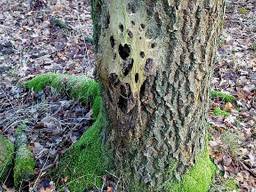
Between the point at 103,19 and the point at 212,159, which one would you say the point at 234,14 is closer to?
the point at 212,159

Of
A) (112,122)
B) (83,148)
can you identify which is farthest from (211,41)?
(83,148)

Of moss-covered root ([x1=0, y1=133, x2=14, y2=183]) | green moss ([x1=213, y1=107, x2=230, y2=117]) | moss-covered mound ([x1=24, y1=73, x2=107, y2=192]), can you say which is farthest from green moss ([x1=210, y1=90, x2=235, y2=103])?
moss-covered root ([x1=0, y1=133, x2=14, y2=183])

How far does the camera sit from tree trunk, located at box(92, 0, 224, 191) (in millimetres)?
2566

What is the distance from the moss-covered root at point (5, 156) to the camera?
3.37 m

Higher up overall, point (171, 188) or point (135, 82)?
point (135, 82)

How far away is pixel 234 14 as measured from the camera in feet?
27.5

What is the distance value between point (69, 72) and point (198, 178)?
3.36m

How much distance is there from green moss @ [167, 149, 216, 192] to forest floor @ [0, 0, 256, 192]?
13 cm

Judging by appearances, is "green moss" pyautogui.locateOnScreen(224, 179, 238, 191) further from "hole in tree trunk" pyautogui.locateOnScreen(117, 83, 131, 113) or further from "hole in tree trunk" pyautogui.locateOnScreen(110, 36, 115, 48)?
"hole in tree trunk" pyautogui.locateOnScreen(110, 36, 115, 48)

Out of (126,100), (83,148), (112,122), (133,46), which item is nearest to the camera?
(133,46)

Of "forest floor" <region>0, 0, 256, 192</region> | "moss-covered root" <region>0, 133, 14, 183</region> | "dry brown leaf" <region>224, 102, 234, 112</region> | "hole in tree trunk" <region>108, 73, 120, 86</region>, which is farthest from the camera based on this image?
"dry brown leaf" <region>224, 102, 234, 112</region>

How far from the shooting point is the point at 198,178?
3189 mm

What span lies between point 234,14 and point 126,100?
6302 mm

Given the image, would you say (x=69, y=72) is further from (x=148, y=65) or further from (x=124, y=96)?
(x=148, y=65)
